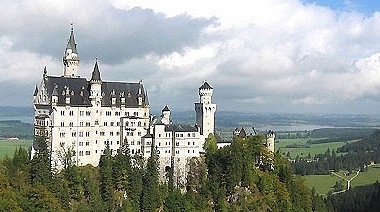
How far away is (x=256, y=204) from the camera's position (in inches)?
3600

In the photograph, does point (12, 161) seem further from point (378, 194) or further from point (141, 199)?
point (378, 194)

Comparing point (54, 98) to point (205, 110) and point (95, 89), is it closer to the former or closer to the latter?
point (95, 89)

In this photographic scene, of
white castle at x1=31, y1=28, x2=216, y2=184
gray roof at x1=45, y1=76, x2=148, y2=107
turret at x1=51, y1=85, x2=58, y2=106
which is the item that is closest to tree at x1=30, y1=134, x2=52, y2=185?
white castle at x1=31, y1=28, x2=216, y2=184

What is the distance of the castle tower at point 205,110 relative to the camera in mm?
96812

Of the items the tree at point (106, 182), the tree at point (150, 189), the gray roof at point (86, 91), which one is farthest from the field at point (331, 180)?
the tree at point (106, 182)

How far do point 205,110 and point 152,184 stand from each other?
18.7 metres

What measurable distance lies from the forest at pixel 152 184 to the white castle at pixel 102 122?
1927 mm

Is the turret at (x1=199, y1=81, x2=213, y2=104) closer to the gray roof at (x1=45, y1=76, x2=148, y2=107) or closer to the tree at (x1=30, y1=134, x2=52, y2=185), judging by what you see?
the gray roof at (x1=45, y1=76, x2=148, y2=107)

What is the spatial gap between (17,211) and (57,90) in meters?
21.5

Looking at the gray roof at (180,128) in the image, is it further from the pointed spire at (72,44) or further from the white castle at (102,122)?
the pointed spire at (72,44)

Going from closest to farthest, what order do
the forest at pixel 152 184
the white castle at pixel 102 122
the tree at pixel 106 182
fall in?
the forest at pixel 152 184 → the tree at pixel 106 182 → the white castle at pixel 102 122

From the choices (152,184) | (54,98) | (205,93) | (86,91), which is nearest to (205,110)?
(205,93)

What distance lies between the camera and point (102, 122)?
89812mm

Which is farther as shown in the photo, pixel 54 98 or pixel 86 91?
pixel 86 91
